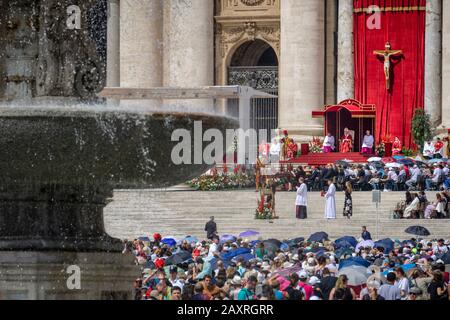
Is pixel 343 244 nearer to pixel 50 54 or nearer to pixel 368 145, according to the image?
pixel 50 54

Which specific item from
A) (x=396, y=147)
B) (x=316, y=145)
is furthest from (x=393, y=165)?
(x=316, y=145)

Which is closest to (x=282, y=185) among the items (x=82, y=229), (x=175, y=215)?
(x=175, y=215)

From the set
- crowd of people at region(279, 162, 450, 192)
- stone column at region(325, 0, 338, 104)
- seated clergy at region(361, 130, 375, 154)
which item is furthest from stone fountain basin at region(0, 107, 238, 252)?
stone column at region(325, 0, 338, 104)

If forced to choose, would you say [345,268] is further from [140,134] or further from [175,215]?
[175,215]

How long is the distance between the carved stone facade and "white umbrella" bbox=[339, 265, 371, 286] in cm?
3346

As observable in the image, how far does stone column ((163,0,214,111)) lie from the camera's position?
50.8 meters

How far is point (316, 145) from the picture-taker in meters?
47.1

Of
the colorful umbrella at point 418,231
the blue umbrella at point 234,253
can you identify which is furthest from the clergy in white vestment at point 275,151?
the blue umbrella at point 234,253

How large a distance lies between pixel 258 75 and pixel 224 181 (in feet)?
34.4

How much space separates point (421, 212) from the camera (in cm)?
3453

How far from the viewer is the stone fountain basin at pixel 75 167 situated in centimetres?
1132

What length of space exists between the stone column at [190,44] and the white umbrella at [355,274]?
3170 centimetres

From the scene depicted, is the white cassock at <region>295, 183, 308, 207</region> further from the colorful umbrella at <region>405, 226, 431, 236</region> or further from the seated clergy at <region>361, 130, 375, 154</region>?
the seated clergy at <region>361, 130, 375, 154</region>

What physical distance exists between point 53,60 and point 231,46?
4044 centimetres
